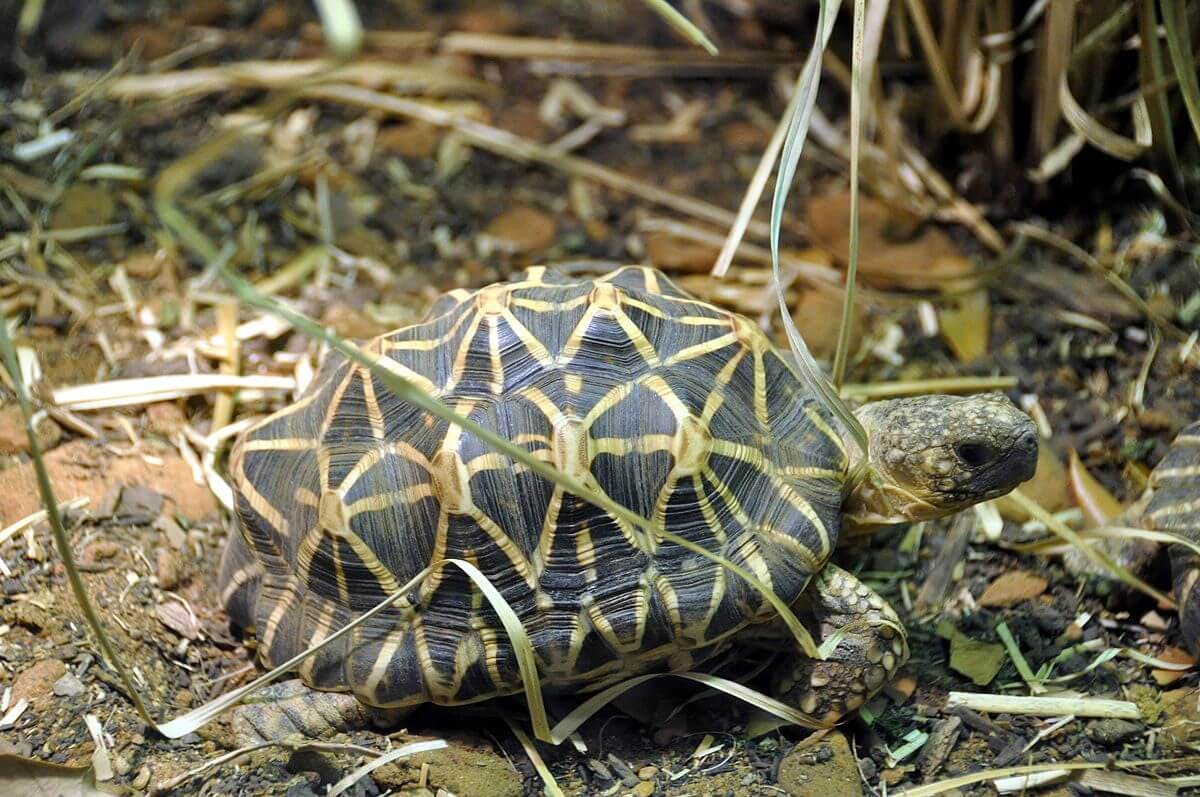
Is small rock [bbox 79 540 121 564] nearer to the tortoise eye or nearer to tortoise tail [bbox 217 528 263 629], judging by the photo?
tortoise tail [bbox 217 528 263 629]

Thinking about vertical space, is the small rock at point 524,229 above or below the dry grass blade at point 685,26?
below

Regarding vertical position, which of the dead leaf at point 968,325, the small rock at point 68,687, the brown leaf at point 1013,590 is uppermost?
the dead leaf at point 968,325

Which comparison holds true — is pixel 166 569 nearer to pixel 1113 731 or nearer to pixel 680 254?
pixel 680 254

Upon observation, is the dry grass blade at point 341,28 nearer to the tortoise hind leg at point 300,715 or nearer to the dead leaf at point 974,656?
the tortoise hind leg at point 300,715

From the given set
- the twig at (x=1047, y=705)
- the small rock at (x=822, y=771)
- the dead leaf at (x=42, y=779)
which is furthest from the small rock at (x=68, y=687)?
the twig at (x=1047, y=705)

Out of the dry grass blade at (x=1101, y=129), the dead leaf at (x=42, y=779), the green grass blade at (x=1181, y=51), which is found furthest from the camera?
the dry grass blade at (x=1101, y=129)

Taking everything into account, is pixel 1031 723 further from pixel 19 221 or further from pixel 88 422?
pixel 19 221

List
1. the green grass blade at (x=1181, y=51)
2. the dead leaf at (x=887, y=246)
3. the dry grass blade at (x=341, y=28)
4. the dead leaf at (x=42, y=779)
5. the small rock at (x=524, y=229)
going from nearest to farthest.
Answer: the dry grass blade at (x=341, y=28), the dead leaf at (x=42, y=779), the green grass blade at (x=1181, y=51), the dead leaf at (x=887, y=246), the small rock at (x=524, y=229)

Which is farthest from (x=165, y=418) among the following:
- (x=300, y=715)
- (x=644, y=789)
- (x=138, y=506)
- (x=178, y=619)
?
(x=644, y=789)
